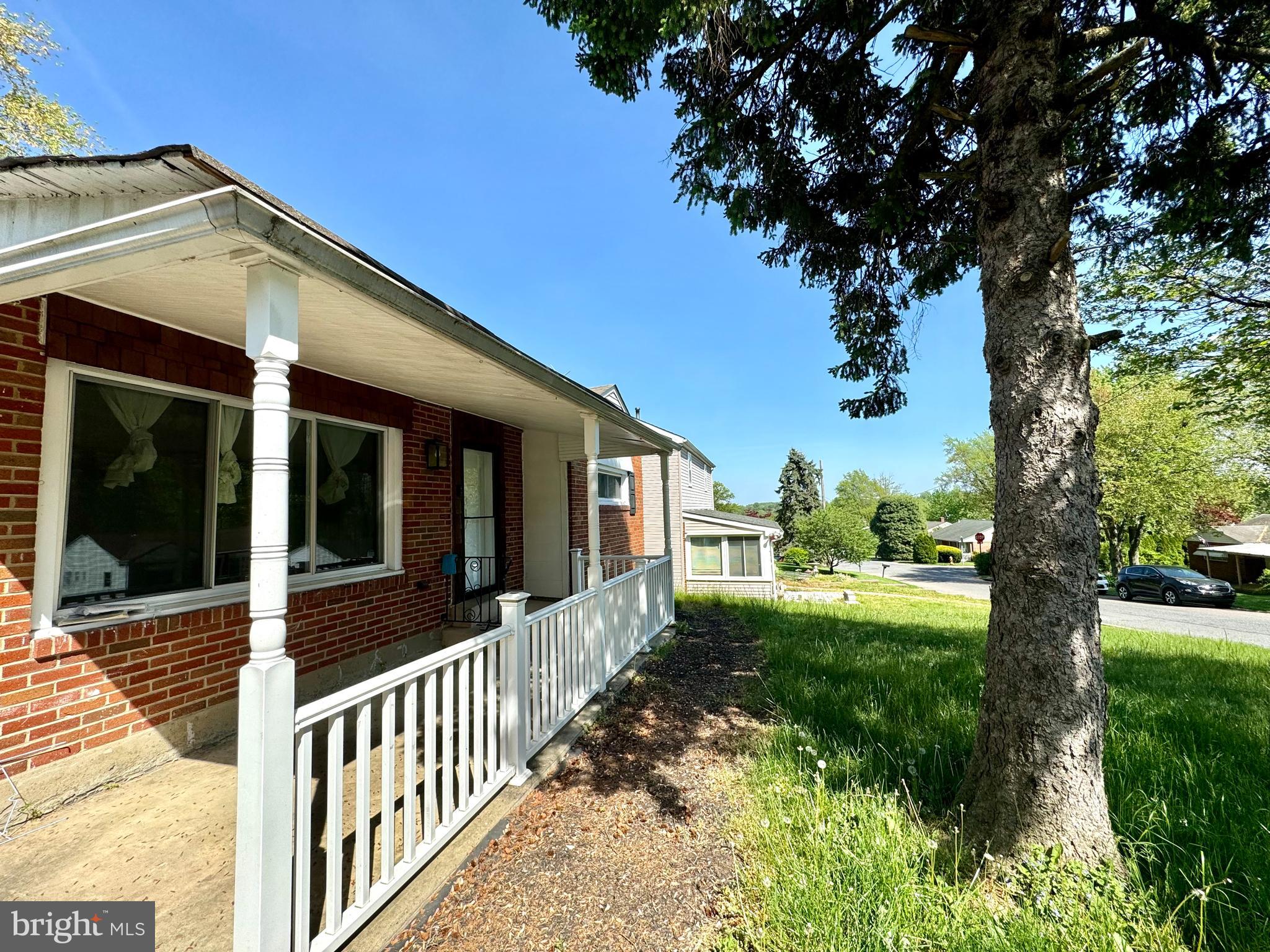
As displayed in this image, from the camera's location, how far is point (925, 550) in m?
44.0

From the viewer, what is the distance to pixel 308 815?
5.85 ft

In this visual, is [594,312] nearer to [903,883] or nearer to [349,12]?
[349,12]

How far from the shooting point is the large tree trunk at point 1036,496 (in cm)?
240

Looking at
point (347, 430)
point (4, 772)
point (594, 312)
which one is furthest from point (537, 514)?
point (594, 312)

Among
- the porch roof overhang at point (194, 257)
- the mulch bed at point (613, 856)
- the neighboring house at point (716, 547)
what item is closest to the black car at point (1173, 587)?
the neighboring house at point (716, 547)

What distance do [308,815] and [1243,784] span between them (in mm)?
4840

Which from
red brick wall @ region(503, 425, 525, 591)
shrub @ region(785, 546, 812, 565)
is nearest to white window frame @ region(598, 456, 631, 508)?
red brick wall @ region(503, 425, 525, 591)

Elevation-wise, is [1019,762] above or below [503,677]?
below

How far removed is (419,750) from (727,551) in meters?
16.8

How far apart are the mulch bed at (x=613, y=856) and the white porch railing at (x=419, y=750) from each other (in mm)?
256

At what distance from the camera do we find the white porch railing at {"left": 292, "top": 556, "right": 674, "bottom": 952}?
1.90m

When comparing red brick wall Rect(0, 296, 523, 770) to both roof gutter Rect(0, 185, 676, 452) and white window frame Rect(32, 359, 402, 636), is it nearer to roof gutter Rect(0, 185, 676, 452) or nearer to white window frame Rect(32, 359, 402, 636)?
white window frame Rect(32, 359, 402, 636)

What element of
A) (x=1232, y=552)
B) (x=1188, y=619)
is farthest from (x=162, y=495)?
(x=1232, y=552)

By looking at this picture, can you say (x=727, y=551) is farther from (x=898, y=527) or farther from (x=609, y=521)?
(x=898, y=527)
